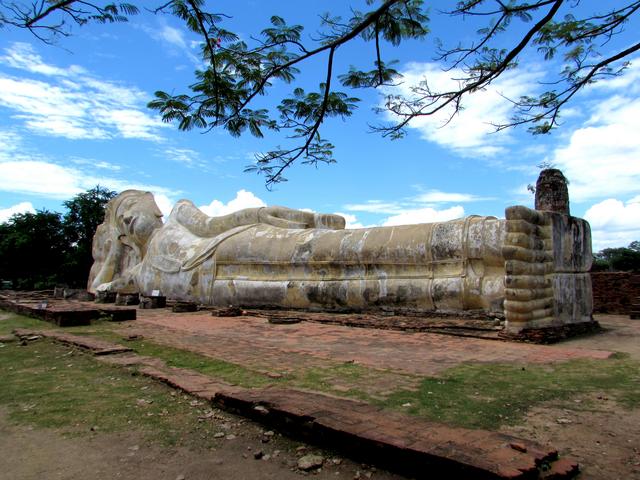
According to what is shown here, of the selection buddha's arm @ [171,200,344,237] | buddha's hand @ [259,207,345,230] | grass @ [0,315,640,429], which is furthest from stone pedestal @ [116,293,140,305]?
grass @ [0,315,640,429]

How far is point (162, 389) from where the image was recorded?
405 centimetres

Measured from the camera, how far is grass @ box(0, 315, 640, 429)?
134 inches

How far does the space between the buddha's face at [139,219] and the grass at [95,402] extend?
29.3 feet

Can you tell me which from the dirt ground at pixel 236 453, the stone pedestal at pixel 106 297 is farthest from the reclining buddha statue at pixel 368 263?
the dirt ground at pixel 236 453

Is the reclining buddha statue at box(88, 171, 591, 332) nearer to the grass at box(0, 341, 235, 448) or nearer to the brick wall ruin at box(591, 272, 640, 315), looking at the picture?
the brick wall ruin at box(591, 272, 640, 315)

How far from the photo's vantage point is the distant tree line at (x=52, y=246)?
20.7 meters

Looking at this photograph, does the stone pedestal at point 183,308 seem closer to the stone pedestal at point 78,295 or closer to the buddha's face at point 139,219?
the buddha's face at point 139,219

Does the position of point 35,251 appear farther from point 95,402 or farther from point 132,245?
point 95,402

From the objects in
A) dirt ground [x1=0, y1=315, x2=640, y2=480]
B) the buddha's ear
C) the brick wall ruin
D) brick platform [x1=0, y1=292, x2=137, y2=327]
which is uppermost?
the buddha's ear

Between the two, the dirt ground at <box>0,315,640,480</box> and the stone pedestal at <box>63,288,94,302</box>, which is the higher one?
the stone pedestal at <box>63,288,94,302</box>

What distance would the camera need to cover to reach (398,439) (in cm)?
247

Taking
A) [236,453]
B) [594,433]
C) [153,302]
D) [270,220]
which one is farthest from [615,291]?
[236,453]

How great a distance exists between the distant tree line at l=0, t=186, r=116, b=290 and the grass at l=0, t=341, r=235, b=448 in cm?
1714

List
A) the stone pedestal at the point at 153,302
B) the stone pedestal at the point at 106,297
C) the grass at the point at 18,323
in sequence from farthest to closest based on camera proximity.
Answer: the stone pedestal at the point at 106,297 < the stone pedestal at the point at 153,302 < the grass at the point at 18,323
